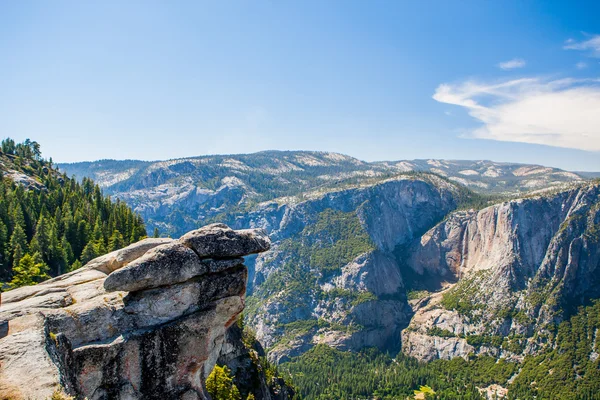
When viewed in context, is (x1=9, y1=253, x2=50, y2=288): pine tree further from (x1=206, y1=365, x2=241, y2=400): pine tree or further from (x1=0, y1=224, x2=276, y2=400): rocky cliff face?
(x1=0, y1=224, x2=276, y2=400): rocky cliff face

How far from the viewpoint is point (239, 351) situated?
237ft

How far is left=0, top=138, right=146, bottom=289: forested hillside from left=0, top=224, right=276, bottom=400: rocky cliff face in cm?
4438

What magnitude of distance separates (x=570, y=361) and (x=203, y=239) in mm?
252219

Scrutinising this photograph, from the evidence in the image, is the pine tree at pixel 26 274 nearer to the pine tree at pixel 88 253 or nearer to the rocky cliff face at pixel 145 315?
the pine tree at pixel 88 253

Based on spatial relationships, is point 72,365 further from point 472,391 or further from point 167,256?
point 472,391

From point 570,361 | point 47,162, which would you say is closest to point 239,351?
point 47,162

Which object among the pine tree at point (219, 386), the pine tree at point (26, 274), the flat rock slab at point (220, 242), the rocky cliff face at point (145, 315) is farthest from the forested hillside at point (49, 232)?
the flat rock slab at point (220, 242)

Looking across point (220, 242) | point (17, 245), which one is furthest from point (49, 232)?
point (220, 242)

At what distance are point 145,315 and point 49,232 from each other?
74.7 meters

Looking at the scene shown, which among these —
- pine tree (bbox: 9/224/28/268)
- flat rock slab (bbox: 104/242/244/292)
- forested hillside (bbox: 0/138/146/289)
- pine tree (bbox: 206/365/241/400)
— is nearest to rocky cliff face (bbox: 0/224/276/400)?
flat rock slab (bbox: 104/242/244/292)

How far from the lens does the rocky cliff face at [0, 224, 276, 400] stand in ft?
76.3

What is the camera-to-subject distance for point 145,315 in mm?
26766

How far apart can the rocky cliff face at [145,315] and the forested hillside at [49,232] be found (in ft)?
146

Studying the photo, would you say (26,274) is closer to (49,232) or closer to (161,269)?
(49,232)
